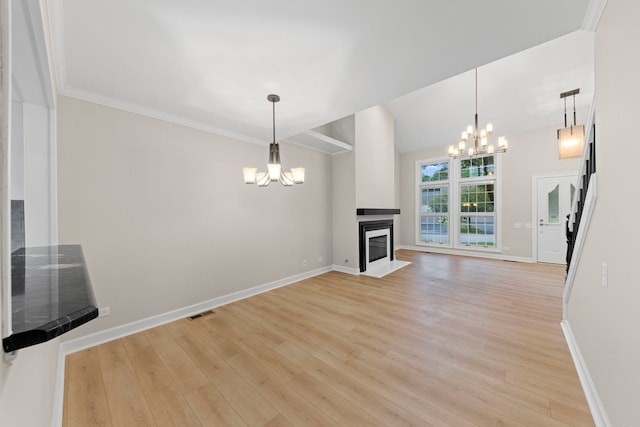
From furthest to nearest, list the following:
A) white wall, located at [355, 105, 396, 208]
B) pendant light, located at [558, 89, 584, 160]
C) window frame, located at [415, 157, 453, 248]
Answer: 1. window frame, located at [415, 157, 453, 248]
2. white wall, located at [355, 105, 396, 208]
3. pendant light, located at [558, 89, 584, 160]

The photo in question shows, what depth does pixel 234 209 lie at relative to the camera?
3609mm

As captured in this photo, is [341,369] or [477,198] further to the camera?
[477,198]

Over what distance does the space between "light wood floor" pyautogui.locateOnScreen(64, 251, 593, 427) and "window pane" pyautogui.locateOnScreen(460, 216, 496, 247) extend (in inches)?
130

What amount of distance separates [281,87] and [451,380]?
9.99ft

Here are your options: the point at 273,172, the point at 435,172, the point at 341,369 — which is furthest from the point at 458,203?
the point at 341,369

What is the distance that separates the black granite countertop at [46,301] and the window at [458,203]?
7.67m

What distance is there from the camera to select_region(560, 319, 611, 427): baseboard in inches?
57.8

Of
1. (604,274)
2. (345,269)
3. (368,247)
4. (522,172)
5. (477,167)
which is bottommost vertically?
(345,269)

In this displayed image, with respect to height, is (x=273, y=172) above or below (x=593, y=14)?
below

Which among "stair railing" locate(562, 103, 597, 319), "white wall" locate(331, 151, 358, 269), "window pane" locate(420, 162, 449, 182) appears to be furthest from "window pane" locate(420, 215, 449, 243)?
"stair railing" locate(562, 103, 597, 319)

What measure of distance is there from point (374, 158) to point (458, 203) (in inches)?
128

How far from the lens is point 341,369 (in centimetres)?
203

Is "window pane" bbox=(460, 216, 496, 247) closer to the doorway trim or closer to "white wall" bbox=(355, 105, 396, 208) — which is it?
the doorway trim

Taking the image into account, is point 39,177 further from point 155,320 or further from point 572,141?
point 572,141
